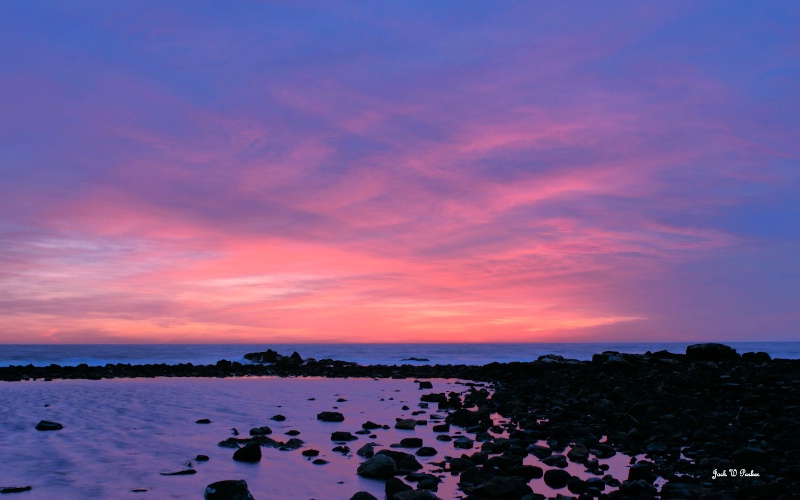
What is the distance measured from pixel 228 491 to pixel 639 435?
10.6 metres

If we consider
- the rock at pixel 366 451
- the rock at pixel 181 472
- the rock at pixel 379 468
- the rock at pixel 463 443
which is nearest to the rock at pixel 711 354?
the rock at pixel 463 443

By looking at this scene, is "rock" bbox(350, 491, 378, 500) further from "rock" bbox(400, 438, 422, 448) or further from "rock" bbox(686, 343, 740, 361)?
"rock" bbox(686, 343, 740, 361)

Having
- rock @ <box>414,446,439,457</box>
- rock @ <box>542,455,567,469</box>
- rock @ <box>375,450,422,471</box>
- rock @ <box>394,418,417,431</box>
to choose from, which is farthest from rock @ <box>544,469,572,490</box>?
rock @ <box>394,418,417,431</box>

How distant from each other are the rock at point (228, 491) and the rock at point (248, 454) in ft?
10.3

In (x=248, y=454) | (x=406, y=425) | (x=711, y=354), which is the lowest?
(x=406, y=425)

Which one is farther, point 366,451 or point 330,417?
point 330,417

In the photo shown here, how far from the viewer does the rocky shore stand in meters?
9.67

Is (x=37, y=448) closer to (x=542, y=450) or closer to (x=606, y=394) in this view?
(x=542, y=450)

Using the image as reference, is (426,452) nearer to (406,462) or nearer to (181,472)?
(406,462)

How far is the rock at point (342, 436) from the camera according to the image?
15170 millimetres

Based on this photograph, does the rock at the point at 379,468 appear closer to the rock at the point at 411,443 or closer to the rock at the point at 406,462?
the rock at the point at 406,462

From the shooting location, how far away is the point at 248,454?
12461 millimetres

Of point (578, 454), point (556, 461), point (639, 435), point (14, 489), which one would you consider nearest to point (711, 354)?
point (639, 435)

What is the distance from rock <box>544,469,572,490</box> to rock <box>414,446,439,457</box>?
10.6 feet
